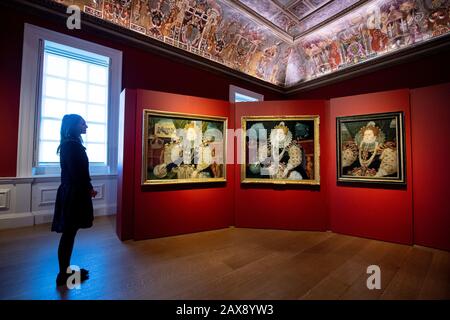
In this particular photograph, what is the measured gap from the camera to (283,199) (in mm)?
5473

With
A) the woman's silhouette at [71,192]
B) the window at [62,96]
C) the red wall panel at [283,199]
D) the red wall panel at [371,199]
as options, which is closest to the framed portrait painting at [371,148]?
the red wall panel at [371,199]

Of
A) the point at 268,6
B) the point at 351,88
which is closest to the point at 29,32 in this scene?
the point at 268,6

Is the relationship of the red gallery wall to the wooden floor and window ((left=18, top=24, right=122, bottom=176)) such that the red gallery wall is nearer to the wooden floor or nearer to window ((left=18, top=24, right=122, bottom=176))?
the wooden floor

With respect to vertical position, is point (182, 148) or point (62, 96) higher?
point (62, 96)

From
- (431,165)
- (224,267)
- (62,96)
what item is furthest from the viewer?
(62,96)

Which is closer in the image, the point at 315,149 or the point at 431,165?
the point at 431,165

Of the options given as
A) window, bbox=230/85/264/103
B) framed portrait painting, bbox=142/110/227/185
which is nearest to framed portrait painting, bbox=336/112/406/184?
framed portrait painting, bbox=142/110/227/185

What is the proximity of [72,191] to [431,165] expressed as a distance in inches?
256

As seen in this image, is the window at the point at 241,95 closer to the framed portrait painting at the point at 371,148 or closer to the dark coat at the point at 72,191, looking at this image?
the framed portrait painting at the point at 371,148

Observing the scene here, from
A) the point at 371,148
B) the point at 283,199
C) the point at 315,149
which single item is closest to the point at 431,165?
the point at 371,148

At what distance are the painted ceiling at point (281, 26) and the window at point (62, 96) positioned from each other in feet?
3.64

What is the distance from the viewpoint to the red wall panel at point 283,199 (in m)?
5.36

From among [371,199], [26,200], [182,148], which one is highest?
[182,148]

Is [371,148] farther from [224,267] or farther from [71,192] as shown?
[71,192]
